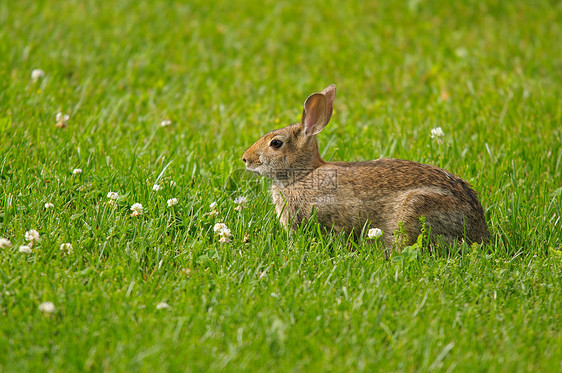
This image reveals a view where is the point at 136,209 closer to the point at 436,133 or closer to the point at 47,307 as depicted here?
the point at 47,307

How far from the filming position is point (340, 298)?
3771 millimetres

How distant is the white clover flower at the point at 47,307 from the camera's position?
3367mm

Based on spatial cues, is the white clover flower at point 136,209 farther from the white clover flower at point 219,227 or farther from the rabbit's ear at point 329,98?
the rabbit's ear at point 329,98

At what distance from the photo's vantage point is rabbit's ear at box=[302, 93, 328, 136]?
4918mm

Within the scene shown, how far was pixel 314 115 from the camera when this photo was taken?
5.02 meters

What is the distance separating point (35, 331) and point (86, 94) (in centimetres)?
426

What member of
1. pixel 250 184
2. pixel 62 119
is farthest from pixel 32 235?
pixel 62 119

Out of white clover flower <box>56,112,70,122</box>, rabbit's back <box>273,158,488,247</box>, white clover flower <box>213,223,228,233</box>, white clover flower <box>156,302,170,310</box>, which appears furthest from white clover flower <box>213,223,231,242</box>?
white clover flower <box>56,112,70,122</box>

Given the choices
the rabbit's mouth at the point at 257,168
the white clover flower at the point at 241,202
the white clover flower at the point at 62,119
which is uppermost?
the white clover flower at the point at 62,119

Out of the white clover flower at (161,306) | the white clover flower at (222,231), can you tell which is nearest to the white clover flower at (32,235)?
the white clover flower at (161,306)

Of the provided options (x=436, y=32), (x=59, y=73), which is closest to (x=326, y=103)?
(x=59, y=73)

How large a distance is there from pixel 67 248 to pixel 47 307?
0.72m

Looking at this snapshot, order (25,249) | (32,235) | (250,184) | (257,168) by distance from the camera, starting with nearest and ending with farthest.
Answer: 1. (25,249)
2. (32,235)
3. (257,168)
4. (250,184)

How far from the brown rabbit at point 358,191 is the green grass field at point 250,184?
0.67ft
